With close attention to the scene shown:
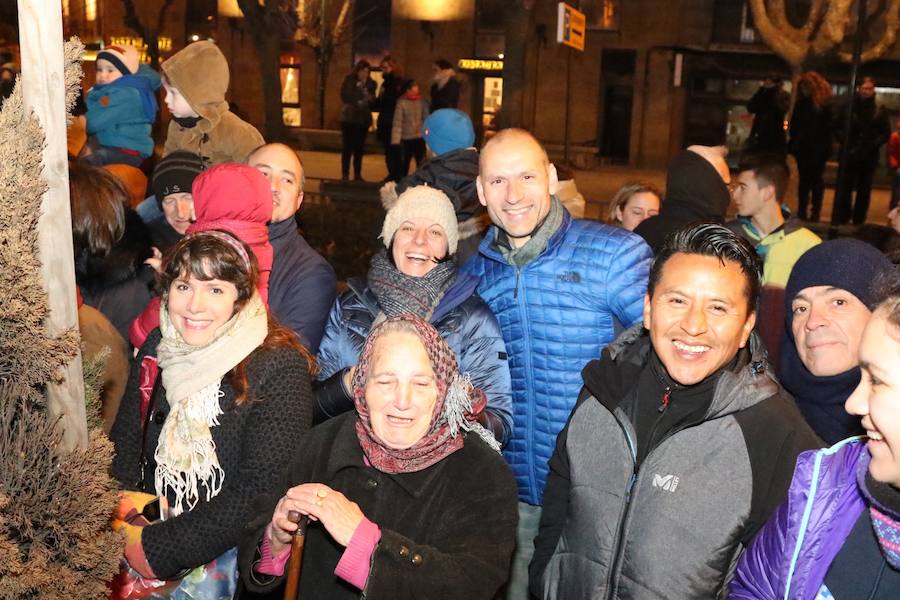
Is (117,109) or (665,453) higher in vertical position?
(117,109)

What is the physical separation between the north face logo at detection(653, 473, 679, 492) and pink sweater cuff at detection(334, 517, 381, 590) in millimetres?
814

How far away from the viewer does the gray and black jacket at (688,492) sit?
2.87m

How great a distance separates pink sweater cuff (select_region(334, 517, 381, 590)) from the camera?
2.72m

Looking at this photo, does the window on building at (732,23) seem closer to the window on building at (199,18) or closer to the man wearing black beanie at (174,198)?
the window on building at (199,18)

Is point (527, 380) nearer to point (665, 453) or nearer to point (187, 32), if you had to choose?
point (665, 453)

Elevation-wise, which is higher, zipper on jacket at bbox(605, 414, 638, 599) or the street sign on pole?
the street sign on pole

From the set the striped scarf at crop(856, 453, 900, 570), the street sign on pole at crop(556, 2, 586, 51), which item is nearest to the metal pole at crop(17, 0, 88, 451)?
the striped scarf at crop(856, 453, 900, 570)

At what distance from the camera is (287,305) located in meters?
4.55

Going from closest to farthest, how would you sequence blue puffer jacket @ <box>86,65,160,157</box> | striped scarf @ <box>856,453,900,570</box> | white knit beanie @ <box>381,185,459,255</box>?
striped scarf @ <box>856,453,900,570</box> < white knit beanie @ <box>381,185,459,255</box> < blue puffer jacket @ <box>86,65,160,157</box>

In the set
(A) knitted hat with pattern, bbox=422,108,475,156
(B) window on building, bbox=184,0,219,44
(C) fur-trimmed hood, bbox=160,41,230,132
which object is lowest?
(A) knitted hat with pattern, bbox=422,108,475,156

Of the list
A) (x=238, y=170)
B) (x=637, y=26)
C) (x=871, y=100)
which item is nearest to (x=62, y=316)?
(x=238, y=170)

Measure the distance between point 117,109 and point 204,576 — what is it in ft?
14.5

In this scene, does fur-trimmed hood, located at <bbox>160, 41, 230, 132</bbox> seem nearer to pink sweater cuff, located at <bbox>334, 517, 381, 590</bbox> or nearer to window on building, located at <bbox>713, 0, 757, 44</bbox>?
pink sweater cuff, located at <bbox>334, 517, 381, 590</bbox>

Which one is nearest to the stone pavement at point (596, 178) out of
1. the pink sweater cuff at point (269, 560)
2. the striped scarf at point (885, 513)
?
the pink sweater cuff at point (269, 560)
